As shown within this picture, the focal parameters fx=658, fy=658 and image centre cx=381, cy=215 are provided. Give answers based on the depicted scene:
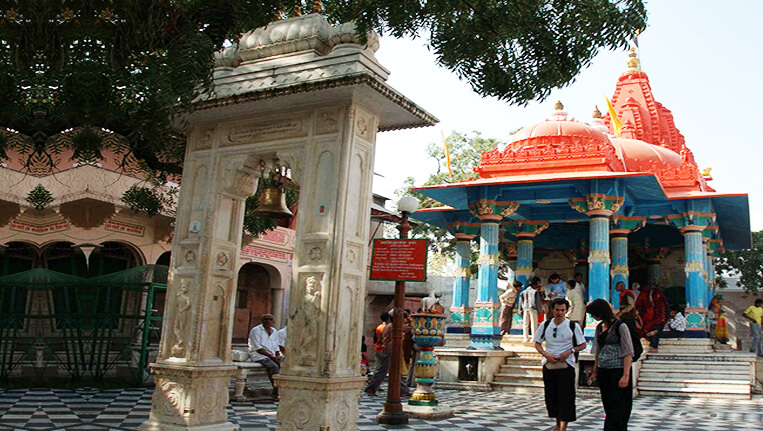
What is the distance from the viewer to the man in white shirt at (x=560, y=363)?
7180mm

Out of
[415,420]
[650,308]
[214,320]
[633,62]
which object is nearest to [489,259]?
[650,308]

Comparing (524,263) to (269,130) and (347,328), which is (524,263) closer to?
(269,130)

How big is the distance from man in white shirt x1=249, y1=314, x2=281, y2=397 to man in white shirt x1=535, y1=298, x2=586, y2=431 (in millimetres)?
4802

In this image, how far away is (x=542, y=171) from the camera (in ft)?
54.3

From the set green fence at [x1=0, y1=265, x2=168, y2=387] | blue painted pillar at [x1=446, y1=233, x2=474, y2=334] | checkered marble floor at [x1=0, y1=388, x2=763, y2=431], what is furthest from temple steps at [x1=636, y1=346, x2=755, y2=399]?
green fence at [x1=0, y1=265, x2=168, y2=387]

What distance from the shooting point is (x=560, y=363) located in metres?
→ 7.23

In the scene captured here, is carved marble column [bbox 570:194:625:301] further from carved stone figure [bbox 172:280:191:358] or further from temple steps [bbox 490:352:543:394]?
carved stone figure [bbox 172:280:191:358]

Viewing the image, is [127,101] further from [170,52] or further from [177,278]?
[177,278]

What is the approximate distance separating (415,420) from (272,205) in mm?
3526

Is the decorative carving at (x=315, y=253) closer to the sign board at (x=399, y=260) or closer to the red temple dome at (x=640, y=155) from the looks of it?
the sign board at (x=399, y=260)

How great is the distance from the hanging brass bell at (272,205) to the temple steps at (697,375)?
30.9ft

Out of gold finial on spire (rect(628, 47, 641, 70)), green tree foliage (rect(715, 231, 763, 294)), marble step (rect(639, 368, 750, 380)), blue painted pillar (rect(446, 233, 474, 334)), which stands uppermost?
gold finial on spire (rect(628, 47, 641, 70))

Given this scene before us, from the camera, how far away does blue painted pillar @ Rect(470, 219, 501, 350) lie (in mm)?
15492

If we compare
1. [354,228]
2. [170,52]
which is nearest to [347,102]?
[354,228]
